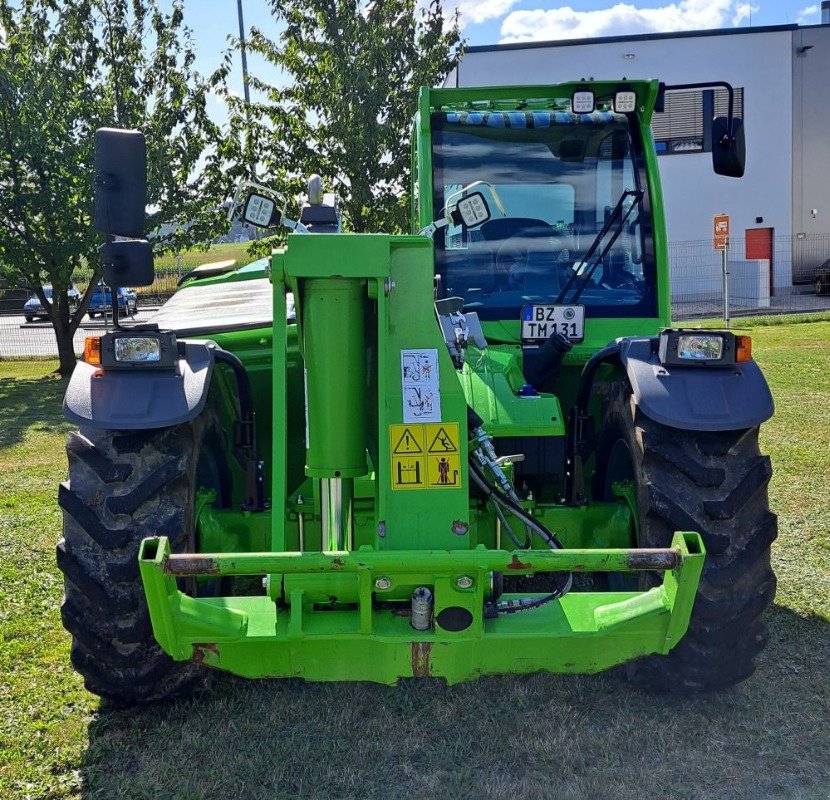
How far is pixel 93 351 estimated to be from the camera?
352cm

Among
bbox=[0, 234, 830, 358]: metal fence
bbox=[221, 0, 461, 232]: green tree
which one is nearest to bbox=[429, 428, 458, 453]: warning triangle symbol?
bbox=[221, 0, 461, 232]: green tree

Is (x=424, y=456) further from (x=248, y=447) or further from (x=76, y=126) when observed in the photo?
(x=76, y=126)

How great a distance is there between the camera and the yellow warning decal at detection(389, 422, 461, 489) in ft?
10.1

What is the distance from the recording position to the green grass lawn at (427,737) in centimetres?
319

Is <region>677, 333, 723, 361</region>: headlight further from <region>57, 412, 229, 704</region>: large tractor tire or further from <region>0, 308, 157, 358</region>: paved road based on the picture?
Result: <region>0, 308, 157, 358</region>: paved road

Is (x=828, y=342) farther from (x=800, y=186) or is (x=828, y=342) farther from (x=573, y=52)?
(x=800, y=186)

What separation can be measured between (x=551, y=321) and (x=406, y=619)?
6.47 feet

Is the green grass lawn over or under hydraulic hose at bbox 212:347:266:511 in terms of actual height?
under

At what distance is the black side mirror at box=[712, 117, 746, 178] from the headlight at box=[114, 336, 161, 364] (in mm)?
2899

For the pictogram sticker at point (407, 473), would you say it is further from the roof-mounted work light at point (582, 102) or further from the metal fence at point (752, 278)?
the metal fence at point (752, 278)

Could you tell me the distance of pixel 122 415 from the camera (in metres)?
3.29

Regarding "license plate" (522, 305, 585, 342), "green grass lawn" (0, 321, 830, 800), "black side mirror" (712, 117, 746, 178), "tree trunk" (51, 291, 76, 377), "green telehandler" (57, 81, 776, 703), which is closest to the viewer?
"green telehandler" (57, 81, 776, 703)

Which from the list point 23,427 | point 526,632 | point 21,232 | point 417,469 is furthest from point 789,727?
point 21,232

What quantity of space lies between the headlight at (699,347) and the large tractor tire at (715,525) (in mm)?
275
